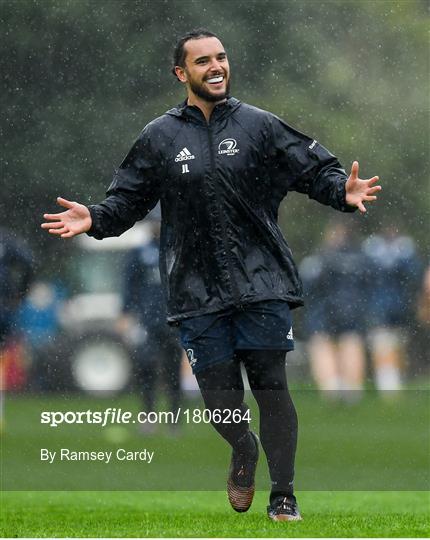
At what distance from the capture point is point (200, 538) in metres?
6.57

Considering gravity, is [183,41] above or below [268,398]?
above

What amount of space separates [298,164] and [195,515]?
1562mm

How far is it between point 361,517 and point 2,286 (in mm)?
5212

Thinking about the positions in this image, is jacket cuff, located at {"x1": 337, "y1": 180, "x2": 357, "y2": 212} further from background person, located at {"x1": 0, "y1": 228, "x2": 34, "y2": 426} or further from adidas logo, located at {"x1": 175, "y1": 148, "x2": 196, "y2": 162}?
background person, located at {"x1": 0, "y1": 228, "x2": 34, "y2": 426}

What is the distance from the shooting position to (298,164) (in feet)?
23.5

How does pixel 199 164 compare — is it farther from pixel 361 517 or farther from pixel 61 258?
pixel 61 258

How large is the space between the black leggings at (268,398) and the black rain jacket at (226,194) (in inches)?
8.8

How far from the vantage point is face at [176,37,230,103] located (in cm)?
714

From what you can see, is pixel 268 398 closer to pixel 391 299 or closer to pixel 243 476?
pixel 243 476

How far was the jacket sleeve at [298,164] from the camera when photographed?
282 inches

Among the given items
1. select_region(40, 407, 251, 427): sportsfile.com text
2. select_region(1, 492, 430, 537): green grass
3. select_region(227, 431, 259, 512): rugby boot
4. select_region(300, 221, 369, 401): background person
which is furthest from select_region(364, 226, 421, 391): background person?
select_region(227, 431, 259, 512): rugby boot

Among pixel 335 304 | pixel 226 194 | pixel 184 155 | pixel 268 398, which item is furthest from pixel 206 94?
pixel 335 304

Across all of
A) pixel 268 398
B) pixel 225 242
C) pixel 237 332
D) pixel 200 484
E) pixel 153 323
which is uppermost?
pixel 225 242

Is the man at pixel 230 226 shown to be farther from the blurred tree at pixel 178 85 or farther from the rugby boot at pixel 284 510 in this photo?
the blurred tree at pixel 178 85
